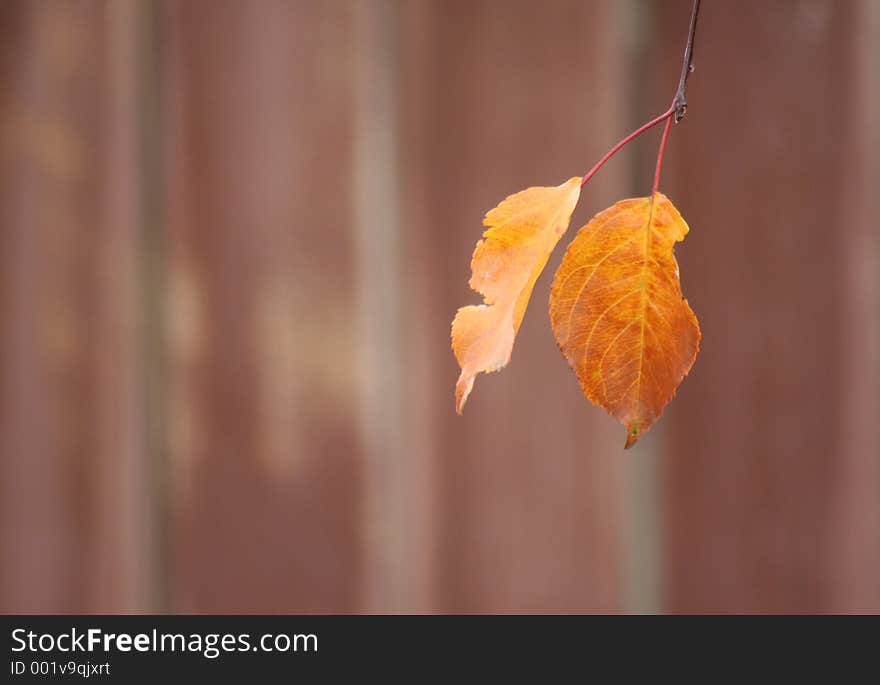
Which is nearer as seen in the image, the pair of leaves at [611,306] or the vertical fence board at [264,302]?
the pair of leaves at [611,306]

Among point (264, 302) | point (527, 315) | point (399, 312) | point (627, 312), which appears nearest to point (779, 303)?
point (527, 315)

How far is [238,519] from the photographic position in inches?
33.4

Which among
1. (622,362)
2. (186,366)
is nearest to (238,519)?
(186,366)

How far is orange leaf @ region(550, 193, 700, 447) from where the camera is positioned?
219mm

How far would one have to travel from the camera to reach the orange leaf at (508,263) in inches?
8.6

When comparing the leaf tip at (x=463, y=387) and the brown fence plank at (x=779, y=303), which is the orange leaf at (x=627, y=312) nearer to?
the leaf tip at (x=463, y=387)

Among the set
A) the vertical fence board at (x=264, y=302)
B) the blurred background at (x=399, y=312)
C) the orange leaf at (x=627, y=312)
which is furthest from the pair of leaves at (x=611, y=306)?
the vertical fence board at (x=264, y=302)

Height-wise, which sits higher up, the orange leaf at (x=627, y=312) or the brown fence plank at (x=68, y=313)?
the brown fence plank at (x=68, y=313)

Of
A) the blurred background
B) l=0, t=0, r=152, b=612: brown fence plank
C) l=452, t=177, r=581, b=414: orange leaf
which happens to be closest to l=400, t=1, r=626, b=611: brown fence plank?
the blurred background

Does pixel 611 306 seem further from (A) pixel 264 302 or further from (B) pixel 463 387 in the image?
(A) pixel 264 302

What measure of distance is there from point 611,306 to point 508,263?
0.09 feet

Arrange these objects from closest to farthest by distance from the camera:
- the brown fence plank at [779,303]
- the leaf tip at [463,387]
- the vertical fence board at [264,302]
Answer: the leaf tip at [463,387]
the brown fence plank at [779,303]
the vertical fence board at [264,302]

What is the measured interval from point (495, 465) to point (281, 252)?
0.89 feet

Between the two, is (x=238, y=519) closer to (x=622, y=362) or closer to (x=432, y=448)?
(x=432, y=448)
